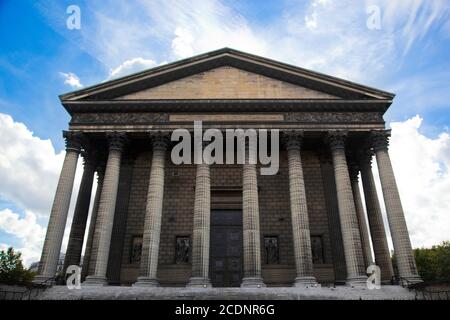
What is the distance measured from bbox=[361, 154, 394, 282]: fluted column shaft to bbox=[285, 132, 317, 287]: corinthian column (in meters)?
5.72

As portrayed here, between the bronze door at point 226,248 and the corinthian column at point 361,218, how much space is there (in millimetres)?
8434

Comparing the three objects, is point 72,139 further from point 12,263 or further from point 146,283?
point 12,263

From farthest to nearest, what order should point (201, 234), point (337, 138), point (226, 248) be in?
point (226, 248)
point (337, 138)
point (201, 234)

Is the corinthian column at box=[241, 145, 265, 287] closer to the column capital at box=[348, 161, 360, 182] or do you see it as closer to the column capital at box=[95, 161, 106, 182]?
the column capital at box=[348, 161, 360, 182]

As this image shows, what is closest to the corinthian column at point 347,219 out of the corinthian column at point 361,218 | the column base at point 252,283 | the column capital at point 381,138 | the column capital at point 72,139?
the column capital at point 381,138

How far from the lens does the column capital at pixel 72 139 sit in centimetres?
2355

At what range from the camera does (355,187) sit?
27062 mm

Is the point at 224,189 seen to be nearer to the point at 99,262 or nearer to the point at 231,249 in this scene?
the point at 231,249

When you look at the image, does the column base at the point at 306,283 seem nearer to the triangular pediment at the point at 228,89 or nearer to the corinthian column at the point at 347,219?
the corinthian column at the point at 347,219

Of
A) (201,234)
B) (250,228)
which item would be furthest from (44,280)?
(250,228)

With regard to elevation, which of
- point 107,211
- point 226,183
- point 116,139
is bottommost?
point 107,211

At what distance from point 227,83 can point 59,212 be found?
1358 cm

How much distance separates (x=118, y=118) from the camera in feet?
79.5
